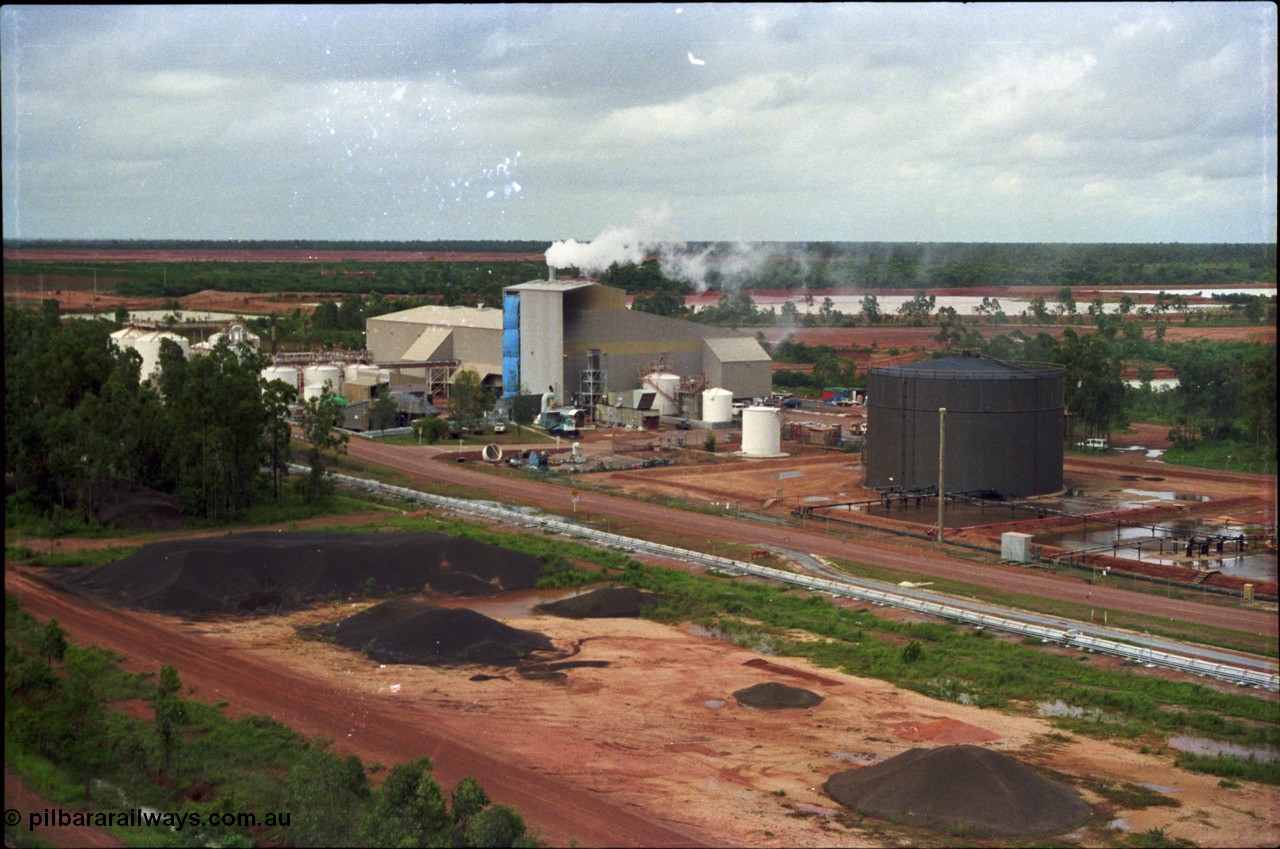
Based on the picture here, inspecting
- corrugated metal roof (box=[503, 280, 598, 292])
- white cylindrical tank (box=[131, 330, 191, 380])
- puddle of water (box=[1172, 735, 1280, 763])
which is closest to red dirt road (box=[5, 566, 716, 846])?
puddle of water (box=[1172, 735, 1280, 763])

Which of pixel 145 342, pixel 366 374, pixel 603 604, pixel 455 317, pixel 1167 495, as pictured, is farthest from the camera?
pixel 455 317

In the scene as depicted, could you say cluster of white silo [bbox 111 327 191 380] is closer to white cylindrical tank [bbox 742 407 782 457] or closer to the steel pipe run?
the steel pipe run

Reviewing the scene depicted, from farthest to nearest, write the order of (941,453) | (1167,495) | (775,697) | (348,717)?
(1167,495) → (941,453) → (775,697) → (348,717)

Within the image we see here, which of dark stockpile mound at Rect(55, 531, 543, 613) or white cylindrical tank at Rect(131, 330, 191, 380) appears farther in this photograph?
white cylindrical tank at Rect(131, 330, 191, 380)

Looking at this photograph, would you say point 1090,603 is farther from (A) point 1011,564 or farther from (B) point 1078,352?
(B) point 1078,352

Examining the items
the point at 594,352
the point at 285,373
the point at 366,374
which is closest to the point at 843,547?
the point at 594,352

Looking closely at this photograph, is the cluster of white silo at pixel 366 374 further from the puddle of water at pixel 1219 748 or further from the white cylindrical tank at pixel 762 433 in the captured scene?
the puddle of water at pixel 1219 748

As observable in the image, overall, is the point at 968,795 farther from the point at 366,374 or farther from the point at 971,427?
the point at 366,374

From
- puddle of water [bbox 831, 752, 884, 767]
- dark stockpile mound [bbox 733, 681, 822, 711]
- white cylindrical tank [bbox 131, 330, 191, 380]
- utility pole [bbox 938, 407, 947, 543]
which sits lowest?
puddle of water [bbox 831, 752, 884, 767]
